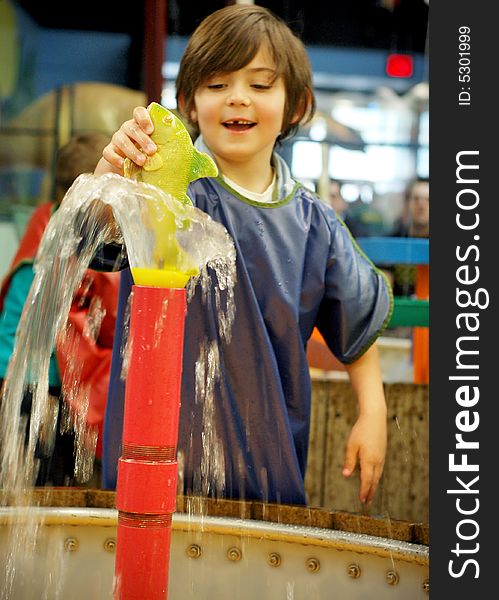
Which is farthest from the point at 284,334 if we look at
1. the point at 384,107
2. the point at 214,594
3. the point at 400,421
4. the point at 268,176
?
the point at 384,107

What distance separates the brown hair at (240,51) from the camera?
1.10 metres

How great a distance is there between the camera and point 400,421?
1.87 m

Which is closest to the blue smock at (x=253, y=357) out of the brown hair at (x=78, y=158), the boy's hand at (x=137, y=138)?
the boy's hand at (x=137, y=138)

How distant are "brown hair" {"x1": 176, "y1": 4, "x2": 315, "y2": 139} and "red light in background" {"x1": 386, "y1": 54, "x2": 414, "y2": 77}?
169 centimetres

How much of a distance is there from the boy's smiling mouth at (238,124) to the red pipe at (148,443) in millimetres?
467

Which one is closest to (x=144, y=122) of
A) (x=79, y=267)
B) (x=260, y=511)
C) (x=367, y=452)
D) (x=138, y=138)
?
(x=138, y=138)

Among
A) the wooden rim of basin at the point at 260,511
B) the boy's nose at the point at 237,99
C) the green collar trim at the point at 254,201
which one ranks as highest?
the boy's nose at the point at 237,99

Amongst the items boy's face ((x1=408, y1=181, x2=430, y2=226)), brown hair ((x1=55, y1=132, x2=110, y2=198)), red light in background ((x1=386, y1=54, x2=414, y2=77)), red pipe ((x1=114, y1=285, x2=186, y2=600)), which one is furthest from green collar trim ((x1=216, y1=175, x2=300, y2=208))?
red light in background ((x1=386, y1=54, x2=414, y2=77))

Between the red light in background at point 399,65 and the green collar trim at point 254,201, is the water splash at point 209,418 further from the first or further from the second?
the red light in background at point 399,65

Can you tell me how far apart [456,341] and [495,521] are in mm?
144

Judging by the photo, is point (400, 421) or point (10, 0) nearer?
point (400, 421)

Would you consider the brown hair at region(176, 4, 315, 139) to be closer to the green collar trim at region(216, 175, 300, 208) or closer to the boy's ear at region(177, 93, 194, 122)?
the boy's ear at region(177, 93, 194, 122)

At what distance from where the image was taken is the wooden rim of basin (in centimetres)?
96

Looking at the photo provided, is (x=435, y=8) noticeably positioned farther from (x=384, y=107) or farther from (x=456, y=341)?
(x=384, y=107)
